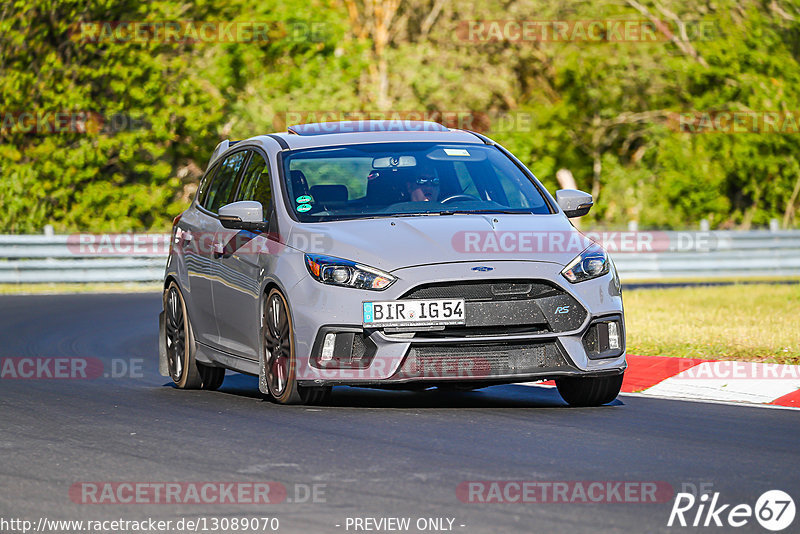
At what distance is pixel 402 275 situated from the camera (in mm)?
8891

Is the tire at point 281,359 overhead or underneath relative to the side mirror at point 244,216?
underneath

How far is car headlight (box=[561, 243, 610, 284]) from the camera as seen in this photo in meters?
9.16

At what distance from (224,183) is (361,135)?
46.7 inches

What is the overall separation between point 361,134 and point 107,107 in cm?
2543

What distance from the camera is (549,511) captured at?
6109 mm

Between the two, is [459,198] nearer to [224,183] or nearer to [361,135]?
[361,135]

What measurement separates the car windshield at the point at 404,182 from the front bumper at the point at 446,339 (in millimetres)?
873

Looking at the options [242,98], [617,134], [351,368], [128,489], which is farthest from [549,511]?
[617,134]

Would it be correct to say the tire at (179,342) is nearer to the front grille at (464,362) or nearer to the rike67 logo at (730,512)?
the front grille at (464,362)

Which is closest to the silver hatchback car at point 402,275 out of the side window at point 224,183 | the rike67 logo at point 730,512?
the side window at point 224,183

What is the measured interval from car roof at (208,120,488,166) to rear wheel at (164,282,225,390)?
4.39 ft

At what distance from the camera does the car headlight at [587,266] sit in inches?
360

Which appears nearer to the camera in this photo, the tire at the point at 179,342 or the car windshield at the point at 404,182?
the car windshield at the point at 404,182

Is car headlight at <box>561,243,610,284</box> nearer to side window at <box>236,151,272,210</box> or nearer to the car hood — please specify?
the car hood
